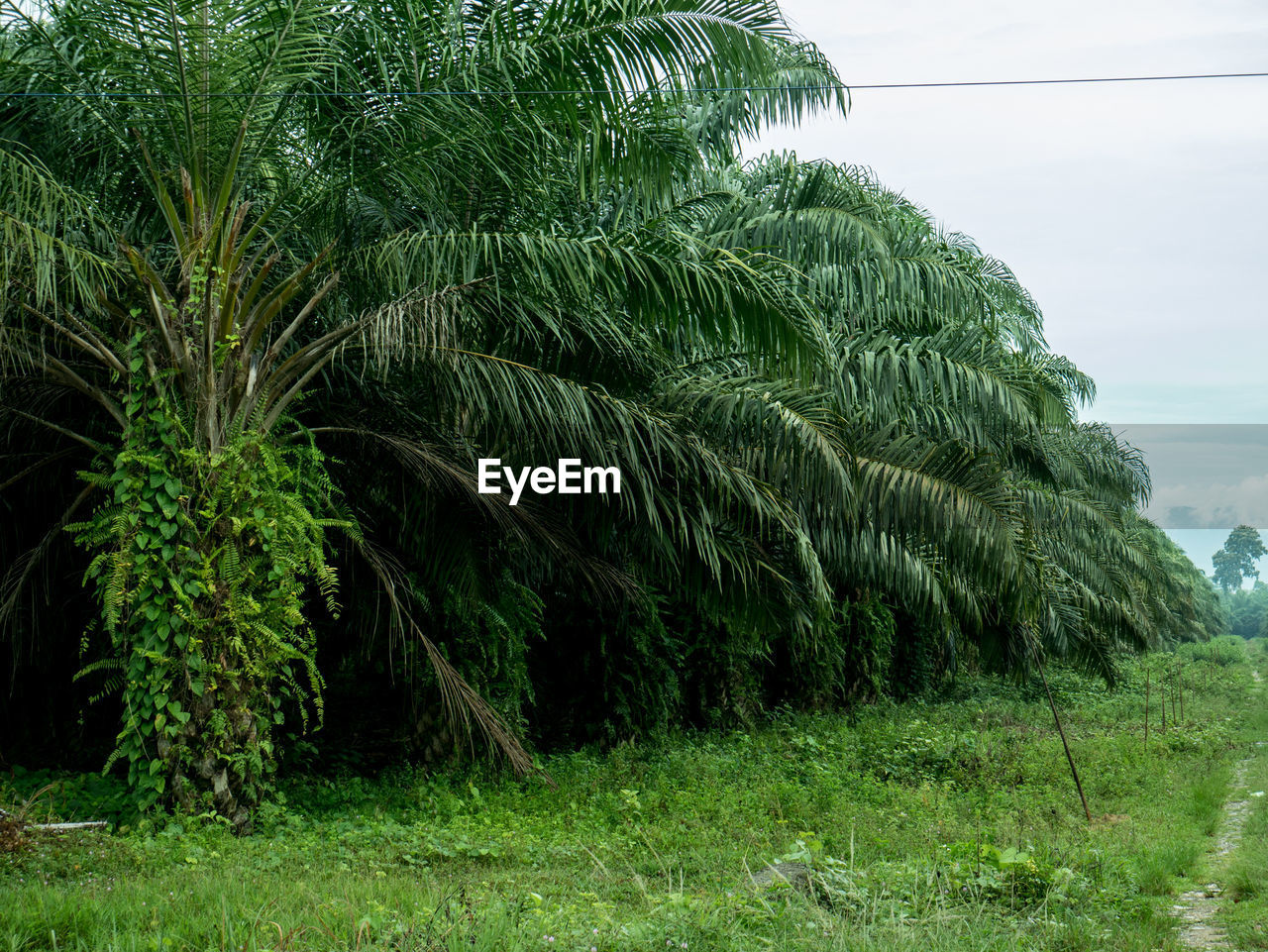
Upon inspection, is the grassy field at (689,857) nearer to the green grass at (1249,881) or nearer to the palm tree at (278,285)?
the green grass at (1249,881)

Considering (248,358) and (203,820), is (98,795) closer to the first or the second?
(203,820)

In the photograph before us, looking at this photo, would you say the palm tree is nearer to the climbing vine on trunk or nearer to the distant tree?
the climbing vine on trunk

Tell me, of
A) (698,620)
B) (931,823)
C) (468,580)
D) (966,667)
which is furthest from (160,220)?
(966,667)

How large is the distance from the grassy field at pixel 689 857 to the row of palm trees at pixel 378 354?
96 cm

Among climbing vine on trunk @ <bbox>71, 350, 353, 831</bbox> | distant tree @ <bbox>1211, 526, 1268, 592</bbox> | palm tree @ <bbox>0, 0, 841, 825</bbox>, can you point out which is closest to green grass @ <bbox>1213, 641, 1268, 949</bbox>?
palm tree @ <bbox>0, 0, 841, 825</bbox>

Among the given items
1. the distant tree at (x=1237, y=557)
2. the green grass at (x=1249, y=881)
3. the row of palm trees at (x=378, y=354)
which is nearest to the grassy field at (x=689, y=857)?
the green grass at (x=1249, y=881)

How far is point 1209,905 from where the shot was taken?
6711 mm

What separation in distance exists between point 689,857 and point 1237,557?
18473 centimetres

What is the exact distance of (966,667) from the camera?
28422 millimetres

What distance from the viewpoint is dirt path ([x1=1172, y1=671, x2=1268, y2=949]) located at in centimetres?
580

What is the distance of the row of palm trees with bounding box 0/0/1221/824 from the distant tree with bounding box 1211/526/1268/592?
161 meters

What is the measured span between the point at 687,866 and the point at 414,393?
4.32 metres

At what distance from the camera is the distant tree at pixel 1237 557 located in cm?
15288

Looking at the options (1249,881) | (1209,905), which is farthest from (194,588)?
(1249,881)
